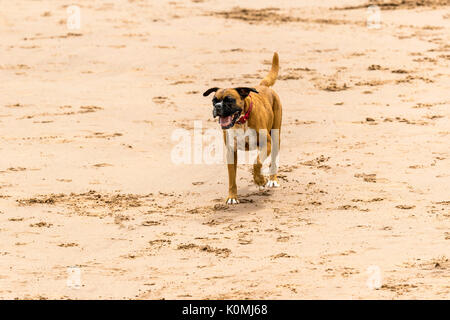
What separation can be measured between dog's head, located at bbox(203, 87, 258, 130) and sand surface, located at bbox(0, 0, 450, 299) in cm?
107

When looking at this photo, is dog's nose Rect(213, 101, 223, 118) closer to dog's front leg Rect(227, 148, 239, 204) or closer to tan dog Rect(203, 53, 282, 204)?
tan dog Rect(203, 53, 282, 204)

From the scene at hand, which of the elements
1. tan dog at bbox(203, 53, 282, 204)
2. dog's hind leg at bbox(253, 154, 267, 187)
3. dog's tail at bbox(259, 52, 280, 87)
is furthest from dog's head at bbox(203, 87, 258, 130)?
dog's tail at bbox(259, 52, 280, 87)

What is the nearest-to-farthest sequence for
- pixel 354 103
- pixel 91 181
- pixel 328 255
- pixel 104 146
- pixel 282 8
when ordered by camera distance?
pixel 328 255 < pixel 91 181 < pixel 104 146 < pixel 354 103 < pixel 282 8

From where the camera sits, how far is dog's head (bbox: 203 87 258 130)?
11102 millimetres

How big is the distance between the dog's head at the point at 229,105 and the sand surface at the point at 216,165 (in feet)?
3.51

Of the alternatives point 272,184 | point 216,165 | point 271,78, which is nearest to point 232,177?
point 272,184

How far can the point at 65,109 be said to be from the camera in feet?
52.2

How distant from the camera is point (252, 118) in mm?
11430

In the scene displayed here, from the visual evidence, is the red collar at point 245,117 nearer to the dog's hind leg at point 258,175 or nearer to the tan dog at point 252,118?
the tan dog at point 252,118

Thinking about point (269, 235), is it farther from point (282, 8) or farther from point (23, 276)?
point (282, 8)

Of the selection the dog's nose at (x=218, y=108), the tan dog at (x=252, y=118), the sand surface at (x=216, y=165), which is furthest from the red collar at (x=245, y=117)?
the sand surface at (x=216, y=165)

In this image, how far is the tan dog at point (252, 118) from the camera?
36.6ft

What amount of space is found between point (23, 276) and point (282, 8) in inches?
570

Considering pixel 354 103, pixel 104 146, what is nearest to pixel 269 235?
pixel 104 146
